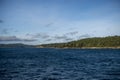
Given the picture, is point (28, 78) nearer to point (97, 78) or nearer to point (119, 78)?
point (97, 78)

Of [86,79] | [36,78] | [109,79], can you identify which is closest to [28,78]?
[36,78]

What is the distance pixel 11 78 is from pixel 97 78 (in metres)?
15.7

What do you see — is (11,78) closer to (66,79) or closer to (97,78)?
(66,79)

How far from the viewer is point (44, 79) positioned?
35875 mm

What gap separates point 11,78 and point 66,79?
32.6ft

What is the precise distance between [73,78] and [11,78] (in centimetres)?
1122

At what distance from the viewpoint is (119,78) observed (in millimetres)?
37531

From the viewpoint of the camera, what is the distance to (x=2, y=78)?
121 ft

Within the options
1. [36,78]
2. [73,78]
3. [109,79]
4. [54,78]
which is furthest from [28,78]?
[109,79]

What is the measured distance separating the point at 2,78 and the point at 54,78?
9.36 meters

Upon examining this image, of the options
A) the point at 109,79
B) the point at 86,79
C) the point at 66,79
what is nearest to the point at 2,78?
the point at 66,79

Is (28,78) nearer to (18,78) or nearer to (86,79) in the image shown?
(18,78)

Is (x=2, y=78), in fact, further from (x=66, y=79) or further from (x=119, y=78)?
(x=119, y=78)

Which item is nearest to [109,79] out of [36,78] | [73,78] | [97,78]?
[97,78]
